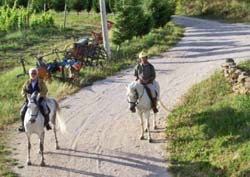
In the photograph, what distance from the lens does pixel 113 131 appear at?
1544 centimetres

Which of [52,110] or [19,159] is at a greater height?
[52,110]

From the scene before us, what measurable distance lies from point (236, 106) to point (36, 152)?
573cm

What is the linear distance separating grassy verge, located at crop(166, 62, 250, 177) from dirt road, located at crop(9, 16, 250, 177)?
454 mm

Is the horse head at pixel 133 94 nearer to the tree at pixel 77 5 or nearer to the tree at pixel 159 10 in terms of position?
the tree at pixel 159 10

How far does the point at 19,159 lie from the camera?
45.0ft

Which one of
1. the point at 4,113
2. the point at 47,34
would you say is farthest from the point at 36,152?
the point at 47,34

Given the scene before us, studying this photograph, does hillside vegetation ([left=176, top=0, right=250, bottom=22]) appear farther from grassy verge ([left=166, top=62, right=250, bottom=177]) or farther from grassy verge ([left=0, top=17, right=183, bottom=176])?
grassy verge ([left=166, top=62, right=250, bottom=177])

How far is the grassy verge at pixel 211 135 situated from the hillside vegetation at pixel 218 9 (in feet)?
90.3

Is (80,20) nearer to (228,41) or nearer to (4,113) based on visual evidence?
(228,41)

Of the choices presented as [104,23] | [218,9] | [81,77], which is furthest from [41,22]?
[81,77]

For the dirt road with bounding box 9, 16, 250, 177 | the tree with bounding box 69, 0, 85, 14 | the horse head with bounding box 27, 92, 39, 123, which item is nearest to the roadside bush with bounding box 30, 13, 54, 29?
the tree with bounding box 69, 0, 85, 14

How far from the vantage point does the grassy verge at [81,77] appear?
17.2 meters

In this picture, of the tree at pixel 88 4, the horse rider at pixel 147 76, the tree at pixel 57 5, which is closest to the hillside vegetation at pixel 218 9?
the tree at pixel 88 4

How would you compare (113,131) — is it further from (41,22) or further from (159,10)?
(41,22)
